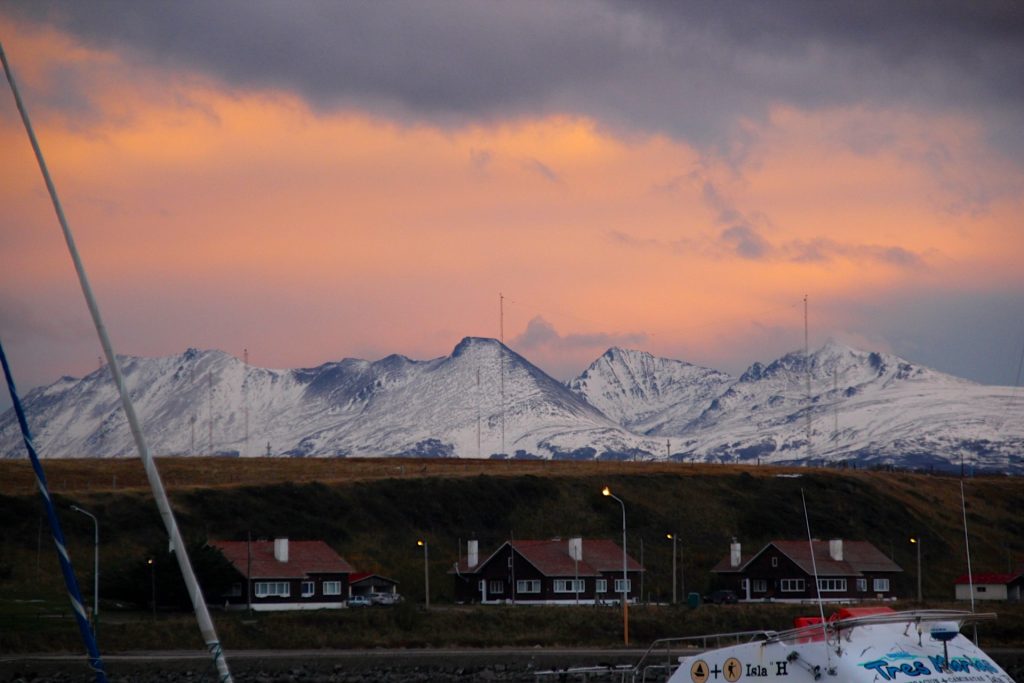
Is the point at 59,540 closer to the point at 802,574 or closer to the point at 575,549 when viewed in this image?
the point at 575,549

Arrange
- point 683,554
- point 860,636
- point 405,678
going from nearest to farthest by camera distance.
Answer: point 860,636 < point 405,678 < point 683,554

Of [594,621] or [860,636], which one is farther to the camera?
[594,621]

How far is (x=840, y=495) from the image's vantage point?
17775 cm

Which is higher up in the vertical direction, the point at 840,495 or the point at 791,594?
the point at 840,495

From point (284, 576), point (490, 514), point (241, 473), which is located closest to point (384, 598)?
point (284, 576)

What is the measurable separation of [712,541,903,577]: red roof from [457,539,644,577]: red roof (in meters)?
11.2

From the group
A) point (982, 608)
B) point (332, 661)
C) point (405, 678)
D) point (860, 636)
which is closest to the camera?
point (860, 636)

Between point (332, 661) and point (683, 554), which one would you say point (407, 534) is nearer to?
point (683, 554)

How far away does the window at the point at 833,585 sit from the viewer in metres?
120

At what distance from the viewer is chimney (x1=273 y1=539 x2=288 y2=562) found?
10756cm

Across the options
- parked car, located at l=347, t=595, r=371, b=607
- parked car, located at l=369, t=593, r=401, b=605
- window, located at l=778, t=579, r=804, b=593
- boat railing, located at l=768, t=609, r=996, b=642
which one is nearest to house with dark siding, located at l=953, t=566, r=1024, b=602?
window, located at l=778, t=579, r=804, b=593

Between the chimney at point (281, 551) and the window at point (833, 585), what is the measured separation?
43385 millimetres

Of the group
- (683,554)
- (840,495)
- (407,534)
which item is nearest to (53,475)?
(407,534)

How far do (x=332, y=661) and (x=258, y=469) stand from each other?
124665mm
